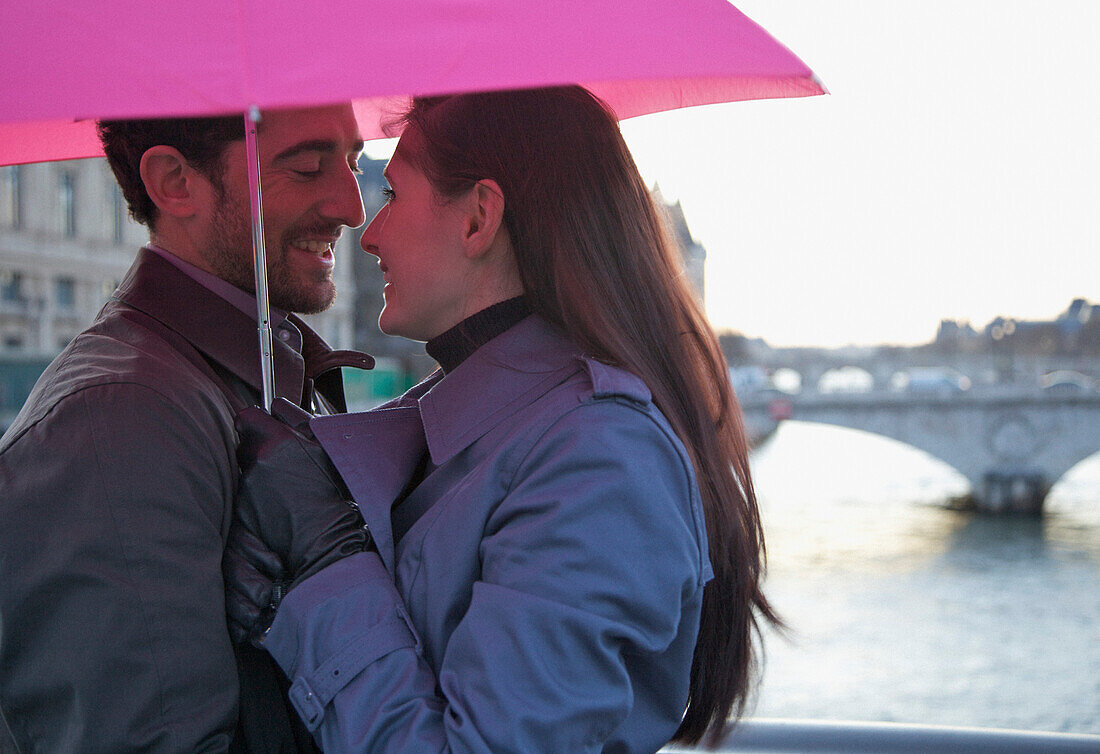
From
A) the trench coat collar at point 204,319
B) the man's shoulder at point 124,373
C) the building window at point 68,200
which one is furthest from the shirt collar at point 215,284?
the building window at point 68,200

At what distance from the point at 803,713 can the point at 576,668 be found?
12.6 m

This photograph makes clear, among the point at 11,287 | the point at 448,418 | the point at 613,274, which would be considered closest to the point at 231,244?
the point at 448,418

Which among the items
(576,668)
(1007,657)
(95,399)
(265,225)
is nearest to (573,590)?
(576,668)

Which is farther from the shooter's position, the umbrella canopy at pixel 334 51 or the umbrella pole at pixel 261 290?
the umbrella pole at pixel 261 290

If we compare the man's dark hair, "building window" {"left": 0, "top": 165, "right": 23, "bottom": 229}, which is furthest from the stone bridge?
the man's dark hair

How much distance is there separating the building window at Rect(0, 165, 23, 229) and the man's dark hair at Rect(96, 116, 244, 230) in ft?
85.8

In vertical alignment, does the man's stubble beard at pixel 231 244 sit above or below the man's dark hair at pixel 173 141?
below

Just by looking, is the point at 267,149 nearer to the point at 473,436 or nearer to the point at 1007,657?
the point at 473,436

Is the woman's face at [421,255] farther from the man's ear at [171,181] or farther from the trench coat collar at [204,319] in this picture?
the man's ear at [171,181]

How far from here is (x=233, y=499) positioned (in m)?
1.31

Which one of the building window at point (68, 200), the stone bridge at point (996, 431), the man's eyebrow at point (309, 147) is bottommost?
the stone bridge at point (996, 431)

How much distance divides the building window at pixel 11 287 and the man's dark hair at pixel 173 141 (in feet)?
84.9

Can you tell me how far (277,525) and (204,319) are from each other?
1.31 ft

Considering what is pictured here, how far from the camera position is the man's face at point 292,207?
1619 millimetres
